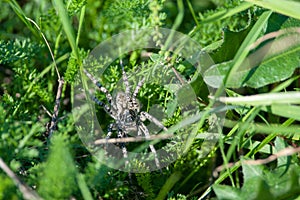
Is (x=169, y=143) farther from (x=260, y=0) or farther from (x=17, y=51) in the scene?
(x=17, y=51)

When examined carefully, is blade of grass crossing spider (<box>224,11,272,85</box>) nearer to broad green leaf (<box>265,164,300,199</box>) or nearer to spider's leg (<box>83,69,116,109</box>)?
broad green leaf (<box>265,164,300,199</box>)

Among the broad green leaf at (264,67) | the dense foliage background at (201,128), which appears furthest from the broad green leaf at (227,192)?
the broad green leaf at (264,67)

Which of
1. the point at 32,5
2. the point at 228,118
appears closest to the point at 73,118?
the point at 228,118

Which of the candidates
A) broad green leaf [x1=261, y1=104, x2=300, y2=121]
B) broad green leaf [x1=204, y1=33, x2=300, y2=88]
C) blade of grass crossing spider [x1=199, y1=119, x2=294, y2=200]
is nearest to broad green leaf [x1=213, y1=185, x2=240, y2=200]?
A: blade of grass crossing spider [x1=199, y1=119, x2=294, y2=200]

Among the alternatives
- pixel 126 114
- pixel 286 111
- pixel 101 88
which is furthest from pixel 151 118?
pixel 286 111

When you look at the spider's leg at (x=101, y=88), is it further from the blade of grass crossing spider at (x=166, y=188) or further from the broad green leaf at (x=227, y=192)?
the broad green leaf at (x=227, y=192)
